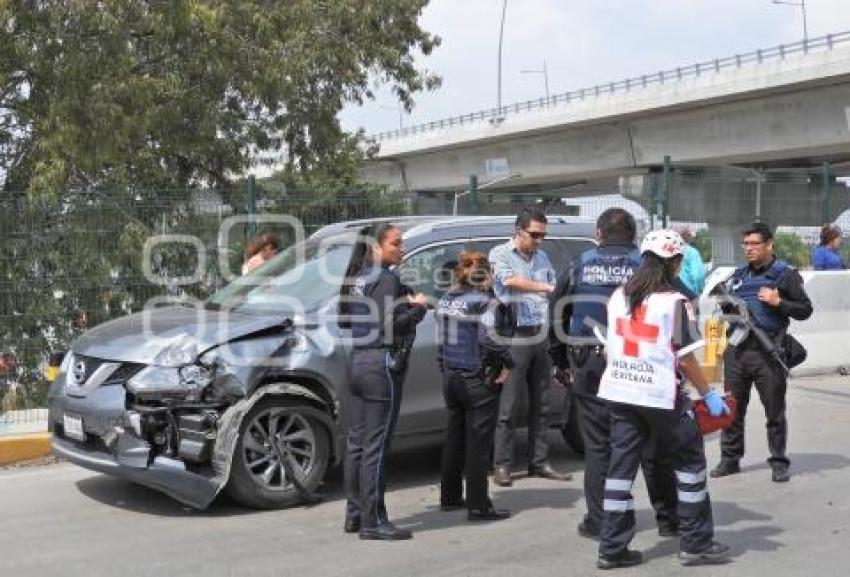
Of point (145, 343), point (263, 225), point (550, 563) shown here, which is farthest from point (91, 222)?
Answer: point (550, 563)

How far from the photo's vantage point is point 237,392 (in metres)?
6.38

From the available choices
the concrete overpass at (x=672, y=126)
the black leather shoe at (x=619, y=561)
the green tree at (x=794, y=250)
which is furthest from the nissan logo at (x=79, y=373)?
the concrete overpass at (x=672, y=126)

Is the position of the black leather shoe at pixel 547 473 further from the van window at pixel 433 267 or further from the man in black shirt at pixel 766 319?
the van window at pixel 433 267

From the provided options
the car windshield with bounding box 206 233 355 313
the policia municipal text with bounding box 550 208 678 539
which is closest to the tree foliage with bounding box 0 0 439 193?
the car windshield with bounding box 206 233 355 313

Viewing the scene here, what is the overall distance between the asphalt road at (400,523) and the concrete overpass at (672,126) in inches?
712

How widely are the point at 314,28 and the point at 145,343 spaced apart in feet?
47.5

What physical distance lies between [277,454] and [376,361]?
113 cm

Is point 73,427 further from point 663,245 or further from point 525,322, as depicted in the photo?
point 663,245

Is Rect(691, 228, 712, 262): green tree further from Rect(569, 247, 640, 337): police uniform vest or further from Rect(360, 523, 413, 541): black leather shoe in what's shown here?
Rect(360, 523, 413, 541): black leather shoe

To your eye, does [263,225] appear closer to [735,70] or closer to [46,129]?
[46,129]

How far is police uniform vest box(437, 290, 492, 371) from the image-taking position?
6.29 metres

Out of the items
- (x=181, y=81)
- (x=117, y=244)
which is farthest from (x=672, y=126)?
(x=117, y=244)

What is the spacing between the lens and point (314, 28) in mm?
19984

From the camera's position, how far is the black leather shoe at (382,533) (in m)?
5.91
